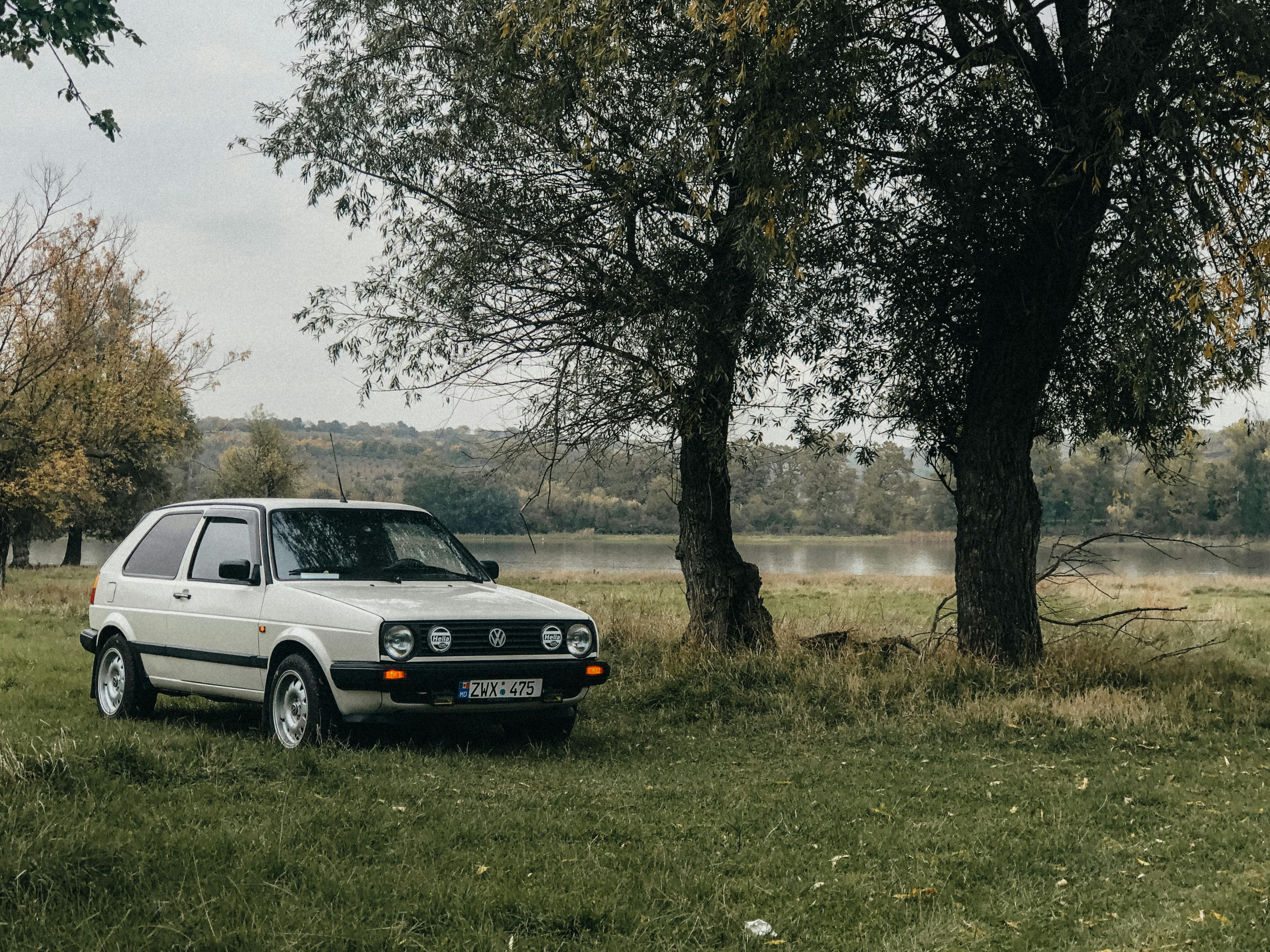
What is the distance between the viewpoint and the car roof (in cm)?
900

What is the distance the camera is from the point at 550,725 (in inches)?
336

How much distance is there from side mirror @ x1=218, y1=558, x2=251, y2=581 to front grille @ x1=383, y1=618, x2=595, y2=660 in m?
1.51

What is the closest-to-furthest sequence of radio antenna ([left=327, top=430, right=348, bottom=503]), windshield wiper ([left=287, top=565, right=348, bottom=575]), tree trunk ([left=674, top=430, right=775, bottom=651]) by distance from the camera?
windshield wiper ([left=287, top=565, right=348, bottom=575]) → radio antenna ([left=327, top=430, right=348, bottom=503]) → tree trunk ([left=674, top=430, right=775, bottom=651])

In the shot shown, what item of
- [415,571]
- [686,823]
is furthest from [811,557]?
[686,823]

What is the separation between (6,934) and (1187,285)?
29.6 feet

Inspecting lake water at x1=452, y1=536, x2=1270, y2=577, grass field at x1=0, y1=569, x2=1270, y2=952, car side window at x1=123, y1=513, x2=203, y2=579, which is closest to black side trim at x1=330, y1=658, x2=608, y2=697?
grass field at x1=0, y1=569, x2=1270, y2=952

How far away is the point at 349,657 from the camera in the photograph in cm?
754

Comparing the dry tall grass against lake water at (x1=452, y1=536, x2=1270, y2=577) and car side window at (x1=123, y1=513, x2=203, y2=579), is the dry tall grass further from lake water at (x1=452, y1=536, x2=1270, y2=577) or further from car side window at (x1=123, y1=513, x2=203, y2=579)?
lake water at (x1=452, y1=536, x2=1270, y2=577)

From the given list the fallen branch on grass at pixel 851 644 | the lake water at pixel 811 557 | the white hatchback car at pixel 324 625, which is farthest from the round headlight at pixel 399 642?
the lake water at pixel 811 557

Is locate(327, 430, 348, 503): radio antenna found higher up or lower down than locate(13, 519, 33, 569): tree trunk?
higher up

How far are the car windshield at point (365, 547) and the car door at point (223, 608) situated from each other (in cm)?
23

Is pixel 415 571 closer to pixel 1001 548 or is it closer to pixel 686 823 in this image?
pixel 686 823

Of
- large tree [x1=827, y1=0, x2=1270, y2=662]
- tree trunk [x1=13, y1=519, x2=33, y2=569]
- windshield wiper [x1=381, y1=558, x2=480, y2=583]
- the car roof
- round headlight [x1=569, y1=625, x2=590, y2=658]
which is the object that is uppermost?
large tree [x1=827, y1=0, x2=1270, y2=662]

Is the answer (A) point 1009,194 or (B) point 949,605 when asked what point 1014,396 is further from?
(B) point 949,605
